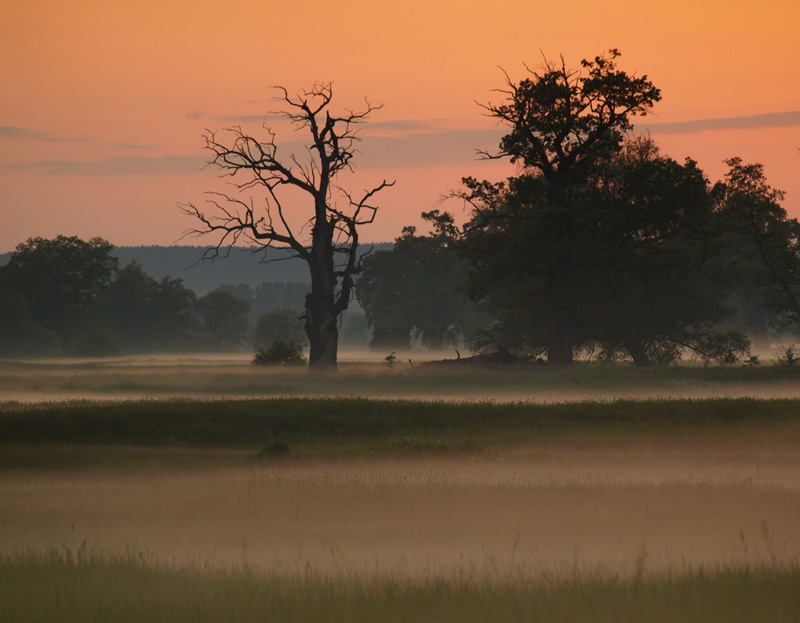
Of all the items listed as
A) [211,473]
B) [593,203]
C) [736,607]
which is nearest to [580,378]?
[593,203]

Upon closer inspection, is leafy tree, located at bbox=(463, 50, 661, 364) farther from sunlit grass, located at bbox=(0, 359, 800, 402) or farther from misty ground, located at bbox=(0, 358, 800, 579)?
misty ground, located at bbox=(0, 358, 800, 579)

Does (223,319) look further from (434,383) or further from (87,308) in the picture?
(434,383)

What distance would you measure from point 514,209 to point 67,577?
134 feet

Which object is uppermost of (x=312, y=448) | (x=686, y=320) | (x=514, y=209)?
(x=514, y=209)

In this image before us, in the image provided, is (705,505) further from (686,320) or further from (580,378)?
(686,320)

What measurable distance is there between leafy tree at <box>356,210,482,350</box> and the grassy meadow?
213 feet

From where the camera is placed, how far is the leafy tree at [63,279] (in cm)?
10169

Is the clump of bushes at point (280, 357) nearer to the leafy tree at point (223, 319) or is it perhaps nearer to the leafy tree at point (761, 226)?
the leafy tree at point (761, 226)

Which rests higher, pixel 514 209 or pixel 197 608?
pixel 514 209

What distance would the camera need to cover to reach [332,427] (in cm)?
2656

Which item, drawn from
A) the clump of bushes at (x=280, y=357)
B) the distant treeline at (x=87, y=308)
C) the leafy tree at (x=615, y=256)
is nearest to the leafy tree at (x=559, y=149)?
the leafy tree at (x=615, y=256)

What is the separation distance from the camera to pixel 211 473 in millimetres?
18906

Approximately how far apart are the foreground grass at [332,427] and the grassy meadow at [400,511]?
110 mm

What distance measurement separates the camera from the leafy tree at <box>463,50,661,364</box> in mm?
45406
